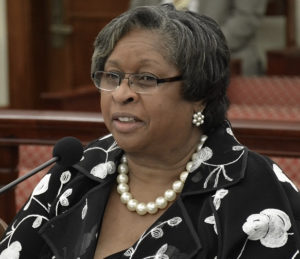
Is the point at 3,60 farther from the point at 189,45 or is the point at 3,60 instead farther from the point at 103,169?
the point at 189,45

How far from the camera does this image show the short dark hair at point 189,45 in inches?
64.2

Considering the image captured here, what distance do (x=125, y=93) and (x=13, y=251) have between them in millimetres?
496

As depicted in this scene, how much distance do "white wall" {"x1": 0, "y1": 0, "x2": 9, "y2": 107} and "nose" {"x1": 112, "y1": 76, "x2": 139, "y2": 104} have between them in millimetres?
4520

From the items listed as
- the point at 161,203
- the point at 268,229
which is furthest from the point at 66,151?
the point at 268,229

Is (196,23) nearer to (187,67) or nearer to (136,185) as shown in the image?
(187,67)

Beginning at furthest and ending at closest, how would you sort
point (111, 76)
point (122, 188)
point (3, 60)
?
point (3, 60) → point (122, 188) → point (111, 76)

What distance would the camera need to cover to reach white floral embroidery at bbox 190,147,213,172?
5.61 feet

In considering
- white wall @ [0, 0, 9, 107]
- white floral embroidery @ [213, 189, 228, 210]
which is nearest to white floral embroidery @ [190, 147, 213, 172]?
white floral embroidery @ [213, 189, 228, 210]

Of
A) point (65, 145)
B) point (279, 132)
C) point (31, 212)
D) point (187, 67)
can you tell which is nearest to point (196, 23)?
point (187, 67)

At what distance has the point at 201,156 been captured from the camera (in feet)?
5.65

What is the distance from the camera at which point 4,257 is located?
1.82m

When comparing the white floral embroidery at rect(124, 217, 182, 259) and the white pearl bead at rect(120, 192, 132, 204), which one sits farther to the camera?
the white pearl bead at rect(120, 192, 132, 204)

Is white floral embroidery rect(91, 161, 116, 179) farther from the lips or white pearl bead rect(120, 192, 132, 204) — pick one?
the lips

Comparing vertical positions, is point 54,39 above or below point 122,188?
below
